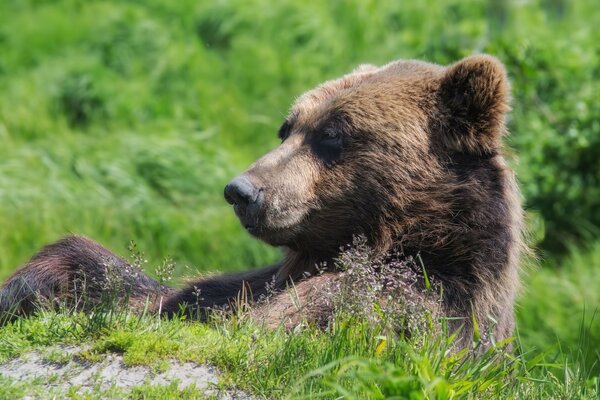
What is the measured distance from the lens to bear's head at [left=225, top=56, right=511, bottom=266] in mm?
5410

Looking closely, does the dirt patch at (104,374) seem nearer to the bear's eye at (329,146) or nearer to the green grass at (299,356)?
the green grass at (299,356)

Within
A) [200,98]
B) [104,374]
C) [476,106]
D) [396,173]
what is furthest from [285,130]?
[200,98]

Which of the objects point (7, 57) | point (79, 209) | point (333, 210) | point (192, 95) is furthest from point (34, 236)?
point (333, 210)

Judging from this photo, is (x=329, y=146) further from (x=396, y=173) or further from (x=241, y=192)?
(x=241, y=192)

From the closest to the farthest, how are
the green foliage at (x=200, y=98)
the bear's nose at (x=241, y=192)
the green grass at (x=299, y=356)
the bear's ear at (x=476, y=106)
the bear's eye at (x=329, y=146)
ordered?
the green grass at (x=299, y=356), the bear's nose at (x=241, y=192), the bear's ear at (x=476, y=106), the bear's eye at (x=329, y=146), the green foliage at (x=200, y=98)

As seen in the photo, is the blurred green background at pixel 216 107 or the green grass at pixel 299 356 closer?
the green grass at pixel 299 356

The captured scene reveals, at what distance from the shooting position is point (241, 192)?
17.4 ft

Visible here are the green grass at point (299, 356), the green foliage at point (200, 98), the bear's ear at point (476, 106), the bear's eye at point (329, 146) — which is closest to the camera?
the green grass at point (299, 356)

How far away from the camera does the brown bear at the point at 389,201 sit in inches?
210

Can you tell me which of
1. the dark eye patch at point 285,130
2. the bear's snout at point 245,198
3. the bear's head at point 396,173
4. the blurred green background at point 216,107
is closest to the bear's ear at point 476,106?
the bear's head at point 396,173

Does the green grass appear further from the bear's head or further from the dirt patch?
the bear's head

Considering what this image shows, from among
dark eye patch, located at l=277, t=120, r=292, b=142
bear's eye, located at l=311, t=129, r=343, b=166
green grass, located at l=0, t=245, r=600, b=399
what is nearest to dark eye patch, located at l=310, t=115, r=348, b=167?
bear's eye, located at l=311, t=129, r=343, b=166

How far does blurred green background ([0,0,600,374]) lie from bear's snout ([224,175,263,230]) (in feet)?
10.6

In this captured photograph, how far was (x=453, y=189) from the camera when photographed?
215 inches
